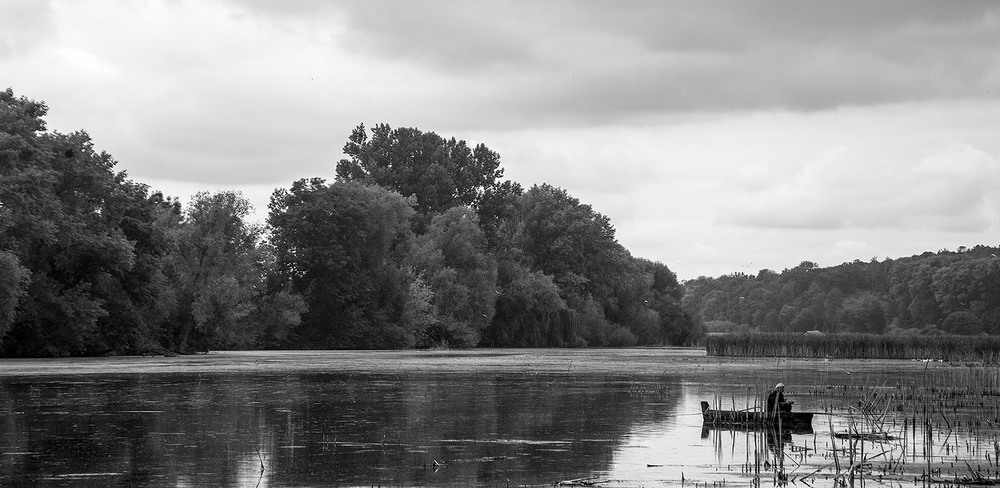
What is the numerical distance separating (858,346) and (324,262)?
42201 millimetres

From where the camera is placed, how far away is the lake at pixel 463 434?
20.7m

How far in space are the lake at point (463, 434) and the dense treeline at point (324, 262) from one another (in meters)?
27.2

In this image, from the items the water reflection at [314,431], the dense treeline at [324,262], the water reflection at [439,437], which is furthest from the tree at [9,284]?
the water reflection at [439,437]

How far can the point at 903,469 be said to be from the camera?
842 inches

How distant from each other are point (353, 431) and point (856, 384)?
976 inches

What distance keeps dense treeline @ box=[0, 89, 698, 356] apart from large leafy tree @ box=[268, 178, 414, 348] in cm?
15

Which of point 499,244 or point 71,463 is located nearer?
point 71,463

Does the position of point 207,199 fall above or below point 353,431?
above

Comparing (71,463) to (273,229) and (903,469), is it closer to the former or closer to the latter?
(903,469)

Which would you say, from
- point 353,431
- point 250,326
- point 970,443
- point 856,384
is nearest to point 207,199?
point 250,326

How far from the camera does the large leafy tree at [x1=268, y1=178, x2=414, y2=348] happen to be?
102m

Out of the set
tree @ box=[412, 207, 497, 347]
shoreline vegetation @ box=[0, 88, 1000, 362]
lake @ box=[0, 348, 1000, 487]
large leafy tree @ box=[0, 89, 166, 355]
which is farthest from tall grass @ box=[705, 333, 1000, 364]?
large leafy tree @ box=[0, 89, 166, 355]

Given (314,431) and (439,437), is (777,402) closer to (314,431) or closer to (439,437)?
(439,437)

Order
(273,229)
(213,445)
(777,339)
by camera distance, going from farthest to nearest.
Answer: (273,229) → (777,339) → (213,445)
